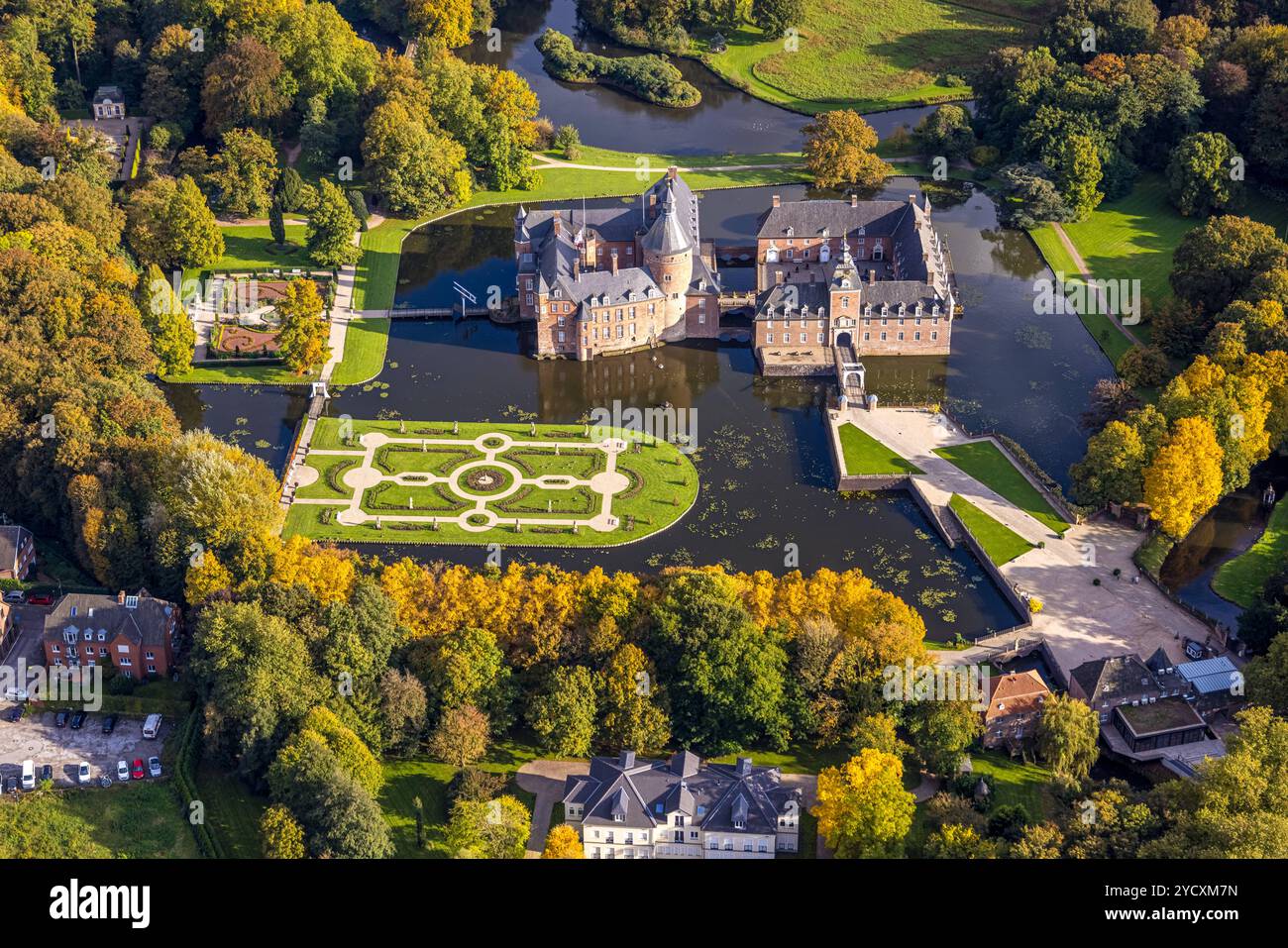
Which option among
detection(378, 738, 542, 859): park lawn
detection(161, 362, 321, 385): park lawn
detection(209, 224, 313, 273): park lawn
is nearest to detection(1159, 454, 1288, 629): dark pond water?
detection(378, 738, 542, 859): park lawn

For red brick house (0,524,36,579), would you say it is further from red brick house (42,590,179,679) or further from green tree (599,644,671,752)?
green tree (599,644,671,752)

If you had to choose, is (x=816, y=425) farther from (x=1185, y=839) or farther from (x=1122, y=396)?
(x=1185, y=839)

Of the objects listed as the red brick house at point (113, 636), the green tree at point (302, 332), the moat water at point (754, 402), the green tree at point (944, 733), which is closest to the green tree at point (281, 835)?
the red brick house at point (113, 636)

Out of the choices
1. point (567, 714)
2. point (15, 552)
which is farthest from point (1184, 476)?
point (15, 552)

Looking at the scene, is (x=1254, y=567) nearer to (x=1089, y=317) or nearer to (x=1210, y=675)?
(x=1210, y=675)

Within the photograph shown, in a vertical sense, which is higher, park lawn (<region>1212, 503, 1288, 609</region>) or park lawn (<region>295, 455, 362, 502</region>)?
park lawn (<region>1212, 503, 1288, 609</region>)

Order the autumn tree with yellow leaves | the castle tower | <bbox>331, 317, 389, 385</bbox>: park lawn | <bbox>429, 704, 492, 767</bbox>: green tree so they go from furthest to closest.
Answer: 1. the castle tower
2. <bbox>331, 317, 389, 385</bbox>: park lawn
3. the autumn tree with yellow leaves
4. <bbox>429, 704, 492, 767</bbox>: green tree
